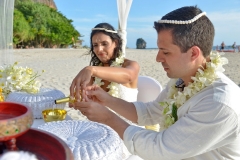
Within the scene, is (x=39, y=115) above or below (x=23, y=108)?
below

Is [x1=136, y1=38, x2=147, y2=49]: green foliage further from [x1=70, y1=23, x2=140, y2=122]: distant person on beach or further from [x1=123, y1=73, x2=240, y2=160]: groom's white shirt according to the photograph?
[x1=123, y1=73, x2=240, y2=160]: groom's white shirt

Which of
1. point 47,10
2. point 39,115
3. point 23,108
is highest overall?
point 47,10

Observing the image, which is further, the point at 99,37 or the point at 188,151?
the point at 99,37

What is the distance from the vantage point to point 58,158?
28.9 inches

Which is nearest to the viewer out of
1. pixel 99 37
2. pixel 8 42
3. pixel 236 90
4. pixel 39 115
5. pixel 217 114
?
pixel 217 114

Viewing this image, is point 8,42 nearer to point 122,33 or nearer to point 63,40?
point 122,33

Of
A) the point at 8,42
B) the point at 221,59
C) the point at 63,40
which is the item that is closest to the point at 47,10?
the point at 63,40

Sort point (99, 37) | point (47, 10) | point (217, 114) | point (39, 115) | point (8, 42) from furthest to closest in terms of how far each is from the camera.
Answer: point (47, 10) < point (8, 42) < point (99, 37) < point (39, 115) < point (217, 114)

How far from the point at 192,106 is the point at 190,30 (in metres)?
0.38

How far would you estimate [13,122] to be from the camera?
2.20 ft

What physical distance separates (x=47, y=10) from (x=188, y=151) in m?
29.4

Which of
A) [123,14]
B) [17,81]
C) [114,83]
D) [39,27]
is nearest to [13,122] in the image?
[17,81]

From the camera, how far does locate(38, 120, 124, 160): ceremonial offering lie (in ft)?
3.23

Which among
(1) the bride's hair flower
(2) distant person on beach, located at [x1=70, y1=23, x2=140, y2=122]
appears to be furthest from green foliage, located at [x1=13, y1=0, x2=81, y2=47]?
(1) the bride's hair flower
